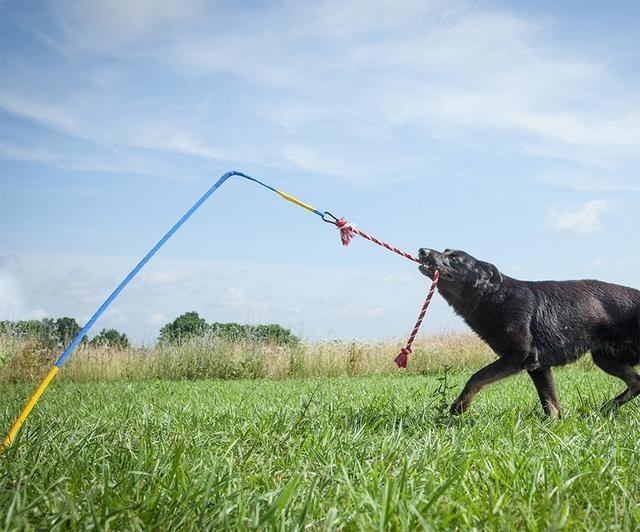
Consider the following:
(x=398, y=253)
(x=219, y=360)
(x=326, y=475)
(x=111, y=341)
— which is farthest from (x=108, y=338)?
(x=326, y=475)

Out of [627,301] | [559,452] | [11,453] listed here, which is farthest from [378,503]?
[627,301]

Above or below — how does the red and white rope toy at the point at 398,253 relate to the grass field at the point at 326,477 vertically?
above

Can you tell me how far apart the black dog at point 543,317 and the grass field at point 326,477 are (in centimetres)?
96

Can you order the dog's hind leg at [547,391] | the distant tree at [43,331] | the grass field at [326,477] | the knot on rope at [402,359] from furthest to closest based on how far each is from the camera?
the distant tree at [43,331] < the dog's hind leg at [547,391] < the knot on rope at [402,359] < the grass field at [326,477]

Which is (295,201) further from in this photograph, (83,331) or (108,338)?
(108,338)

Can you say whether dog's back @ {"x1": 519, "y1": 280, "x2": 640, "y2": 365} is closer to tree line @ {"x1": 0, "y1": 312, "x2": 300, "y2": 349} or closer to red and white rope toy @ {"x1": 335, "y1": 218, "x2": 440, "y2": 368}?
red and white rope toy @ {"x1": 335, "y1": 218, "x2": 440, "y2": 368}

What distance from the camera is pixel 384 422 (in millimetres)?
4793

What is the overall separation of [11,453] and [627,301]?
513cm

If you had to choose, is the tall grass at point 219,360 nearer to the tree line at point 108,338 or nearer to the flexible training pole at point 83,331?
the tree line at point 108,338

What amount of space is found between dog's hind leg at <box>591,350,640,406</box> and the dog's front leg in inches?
43.6

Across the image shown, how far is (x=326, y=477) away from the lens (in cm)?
298

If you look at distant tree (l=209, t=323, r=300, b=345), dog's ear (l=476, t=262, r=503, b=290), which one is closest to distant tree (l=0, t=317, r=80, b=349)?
distant tree (l=209, t=323, r=300, b=345)

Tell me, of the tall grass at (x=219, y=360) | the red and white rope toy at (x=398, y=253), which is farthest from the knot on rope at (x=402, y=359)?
the tall grass at (x=219, y=360)

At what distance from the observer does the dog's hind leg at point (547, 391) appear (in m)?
5.66
